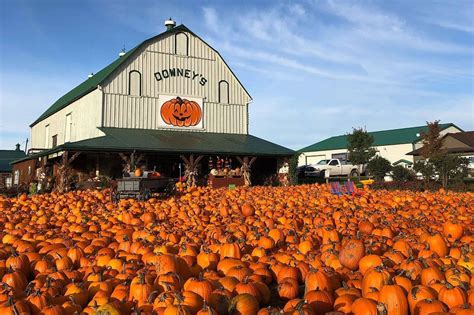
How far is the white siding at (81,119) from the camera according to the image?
76.6 feet

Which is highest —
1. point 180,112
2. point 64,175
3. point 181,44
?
point 181,44

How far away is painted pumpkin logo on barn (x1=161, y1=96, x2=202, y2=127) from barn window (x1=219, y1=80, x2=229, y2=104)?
189 centimetres

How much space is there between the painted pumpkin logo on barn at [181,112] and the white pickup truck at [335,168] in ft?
37.4

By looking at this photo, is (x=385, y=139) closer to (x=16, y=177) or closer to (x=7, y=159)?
(x=16, y=177)

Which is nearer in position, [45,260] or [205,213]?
[45,260]

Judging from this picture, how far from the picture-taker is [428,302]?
119 inches

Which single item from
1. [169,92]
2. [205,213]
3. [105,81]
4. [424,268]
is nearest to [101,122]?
[105,81]

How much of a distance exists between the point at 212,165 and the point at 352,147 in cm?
1811

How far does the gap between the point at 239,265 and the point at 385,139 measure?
2086 inches

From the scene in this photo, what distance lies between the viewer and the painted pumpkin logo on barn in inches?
977

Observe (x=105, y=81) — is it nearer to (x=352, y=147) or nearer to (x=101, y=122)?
(x=101, y=122)

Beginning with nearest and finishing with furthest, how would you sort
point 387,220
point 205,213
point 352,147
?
point 387,220 → point 205,213 → point 352,147

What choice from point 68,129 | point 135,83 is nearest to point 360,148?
point 135,83

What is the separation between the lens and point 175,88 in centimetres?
2525
